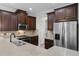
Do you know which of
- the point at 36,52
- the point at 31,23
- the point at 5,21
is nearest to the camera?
the point at 36,52

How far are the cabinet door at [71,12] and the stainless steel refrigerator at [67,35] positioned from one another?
0.25 metres

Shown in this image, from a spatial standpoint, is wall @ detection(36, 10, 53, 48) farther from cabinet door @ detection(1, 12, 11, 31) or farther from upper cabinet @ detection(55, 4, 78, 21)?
cabinet door @ detection(1, 12, 11, 31)

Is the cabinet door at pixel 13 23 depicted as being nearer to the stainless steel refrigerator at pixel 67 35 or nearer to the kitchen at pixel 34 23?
the kitchen at pixel 34 23

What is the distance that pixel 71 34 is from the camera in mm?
2660

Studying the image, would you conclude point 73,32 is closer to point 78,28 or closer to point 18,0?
point 78,28

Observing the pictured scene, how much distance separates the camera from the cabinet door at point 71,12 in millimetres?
2717

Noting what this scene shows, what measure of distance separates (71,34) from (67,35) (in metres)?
0.16

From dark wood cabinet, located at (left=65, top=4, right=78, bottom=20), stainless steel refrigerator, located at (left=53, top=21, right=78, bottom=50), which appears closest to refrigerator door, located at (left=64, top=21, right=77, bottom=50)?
stainless steel refrigerator, located at (left=53, top=21, right=78, bottom=50)

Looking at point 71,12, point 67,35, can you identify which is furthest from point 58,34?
point 71,12

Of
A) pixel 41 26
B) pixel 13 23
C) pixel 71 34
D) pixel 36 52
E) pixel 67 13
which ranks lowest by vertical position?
pixel 36 52

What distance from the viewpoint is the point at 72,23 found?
265 centimetres

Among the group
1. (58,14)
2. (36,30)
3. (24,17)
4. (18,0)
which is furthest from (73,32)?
(36,30)

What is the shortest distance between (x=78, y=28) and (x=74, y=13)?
1.87 feet

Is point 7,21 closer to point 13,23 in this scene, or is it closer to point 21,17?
point 13,23
